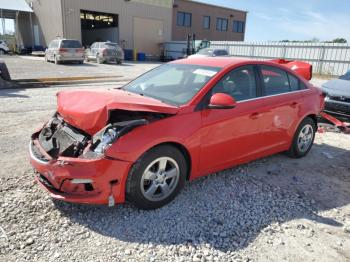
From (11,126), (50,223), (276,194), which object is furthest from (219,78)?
(11,126)

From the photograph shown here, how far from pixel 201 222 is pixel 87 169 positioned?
1298 mm

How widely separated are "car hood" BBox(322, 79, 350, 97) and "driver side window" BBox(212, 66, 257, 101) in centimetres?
459

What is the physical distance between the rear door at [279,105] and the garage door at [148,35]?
32866 millimetres

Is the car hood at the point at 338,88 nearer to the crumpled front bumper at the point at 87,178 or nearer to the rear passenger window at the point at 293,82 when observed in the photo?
the rear passenger window at the point at 293,82

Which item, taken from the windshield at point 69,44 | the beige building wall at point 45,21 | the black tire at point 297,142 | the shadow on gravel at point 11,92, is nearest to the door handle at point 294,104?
the black tire at point 297,142

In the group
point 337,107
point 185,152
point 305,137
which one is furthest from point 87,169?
point 337,107

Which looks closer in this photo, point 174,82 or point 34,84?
point 174,82

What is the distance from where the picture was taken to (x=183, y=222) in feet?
10.6

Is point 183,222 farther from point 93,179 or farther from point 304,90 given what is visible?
point 304,90

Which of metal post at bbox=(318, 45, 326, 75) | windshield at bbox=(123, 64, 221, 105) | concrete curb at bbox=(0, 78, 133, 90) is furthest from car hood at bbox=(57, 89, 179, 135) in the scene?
metal post at bbox=(318, 45, 326, 75)

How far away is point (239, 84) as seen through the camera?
4.10 m

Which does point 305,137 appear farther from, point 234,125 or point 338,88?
point 338,88

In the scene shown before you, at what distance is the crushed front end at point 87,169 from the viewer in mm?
2922

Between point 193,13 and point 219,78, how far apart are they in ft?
140
